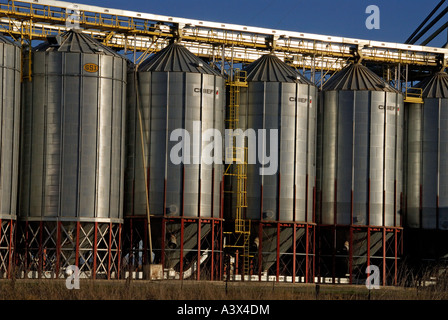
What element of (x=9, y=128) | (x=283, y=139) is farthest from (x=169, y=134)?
(x=9, y=128)

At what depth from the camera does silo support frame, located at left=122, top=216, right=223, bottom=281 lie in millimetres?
84625

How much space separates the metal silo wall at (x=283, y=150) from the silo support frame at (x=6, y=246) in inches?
806

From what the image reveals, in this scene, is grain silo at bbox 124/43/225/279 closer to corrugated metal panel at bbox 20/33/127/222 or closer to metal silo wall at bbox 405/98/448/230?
corrugated metal panel at bbox 20/33/127/222

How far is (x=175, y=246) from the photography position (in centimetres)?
8562

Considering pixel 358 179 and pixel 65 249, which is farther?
pixel 358 179

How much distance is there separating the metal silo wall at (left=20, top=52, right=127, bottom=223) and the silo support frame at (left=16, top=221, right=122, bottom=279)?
2.53ft

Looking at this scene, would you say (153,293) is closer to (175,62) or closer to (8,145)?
(8,145)

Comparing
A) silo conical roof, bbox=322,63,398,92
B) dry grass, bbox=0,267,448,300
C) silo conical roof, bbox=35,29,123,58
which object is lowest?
dry grass, bbox=0,267,448,300

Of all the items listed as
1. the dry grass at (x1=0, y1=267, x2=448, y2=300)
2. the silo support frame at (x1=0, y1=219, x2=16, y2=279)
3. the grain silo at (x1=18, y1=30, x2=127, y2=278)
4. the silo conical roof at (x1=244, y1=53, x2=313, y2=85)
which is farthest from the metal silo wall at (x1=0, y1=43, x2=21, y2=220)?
the silo conical roof at (x1=244, y1=53, x2=313, y2=85)

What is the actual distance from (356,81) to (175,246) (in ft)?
77.2

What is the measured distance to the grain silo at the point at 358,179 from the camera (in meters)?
93.2

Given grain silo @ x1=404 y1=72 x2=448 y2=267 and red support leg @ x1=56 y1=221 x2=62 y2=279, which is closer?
red support leg @ x1=56 y1=221 x2=62 y2=279
